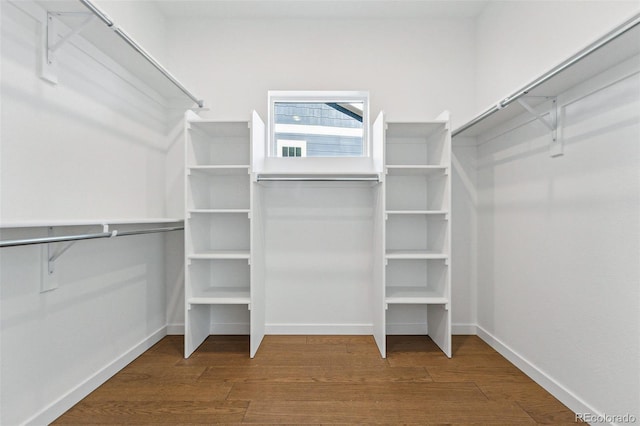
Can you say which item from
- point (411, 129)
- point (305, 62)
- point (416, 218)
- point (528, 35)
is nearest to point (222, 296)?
point (416, 218)

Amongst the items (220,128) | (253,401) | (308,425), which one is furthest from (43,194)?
(308,425)

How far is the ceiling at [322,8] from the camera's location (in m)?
2.62

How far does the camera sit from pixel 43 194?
1587 millimetres

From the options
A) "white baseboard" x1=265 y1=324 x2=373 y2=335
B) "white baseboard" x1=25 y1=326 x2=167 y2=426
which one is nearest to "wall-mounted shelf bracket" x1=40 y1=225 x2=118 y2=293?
"white baseboard" x1=25 y1=326 x2=167 y2=426

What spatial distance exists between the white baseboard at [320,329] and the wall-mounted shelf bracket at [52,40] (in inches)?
85.1

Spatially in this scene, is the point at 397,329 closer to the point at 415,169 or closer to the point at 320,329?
the point at 320,329

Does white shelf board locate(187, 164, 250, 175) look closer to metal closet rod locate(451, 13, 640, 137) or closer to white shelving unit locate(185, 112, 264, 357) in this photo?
white shelving unit locate(185, 112, 264, 357)

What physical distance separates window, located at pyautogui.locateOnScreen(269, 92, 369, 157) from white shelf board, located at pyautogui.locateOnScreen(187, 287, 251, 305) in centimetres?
112

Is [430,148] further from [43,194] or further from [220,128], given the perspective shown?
[43,194]

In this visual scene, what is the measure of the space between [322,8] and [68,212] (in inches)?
90.8

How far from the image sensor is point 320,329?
9.12 ft

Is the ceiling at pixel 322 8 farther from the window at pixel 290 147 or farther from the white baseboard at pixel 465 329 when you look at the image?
the white baseboard at pixel 465 329

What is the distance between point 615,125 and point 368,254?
1.75m

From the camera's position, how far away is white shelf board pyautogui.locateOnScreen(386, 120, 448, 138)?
240 cm
